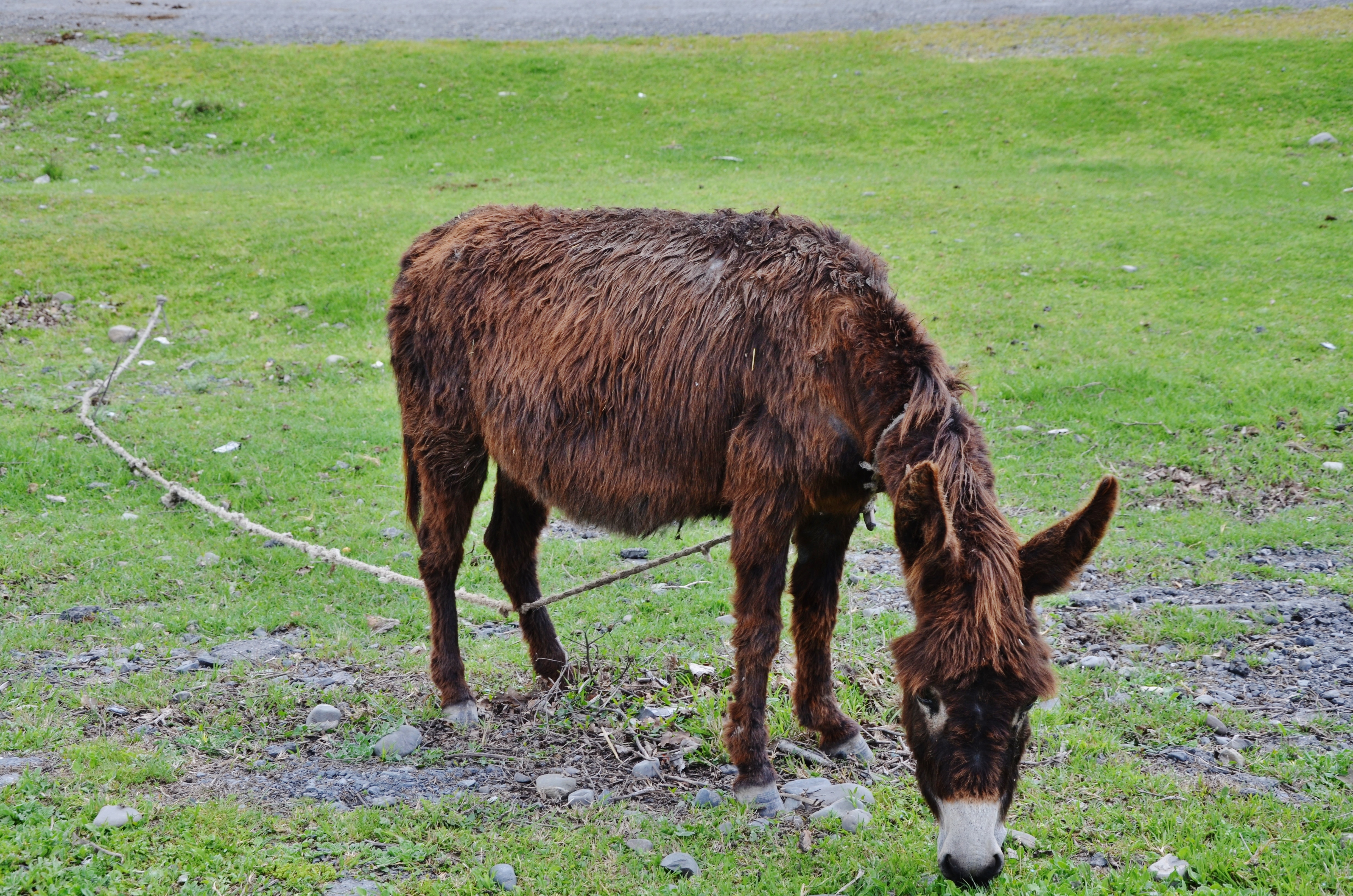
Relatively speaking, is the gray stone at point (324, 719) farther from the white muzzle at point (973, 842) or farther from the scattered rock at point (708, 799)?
the white muzzle at point (973, 842)

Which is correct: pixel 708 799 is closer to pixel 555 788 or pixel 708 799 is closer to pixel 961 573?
pixel 555 788

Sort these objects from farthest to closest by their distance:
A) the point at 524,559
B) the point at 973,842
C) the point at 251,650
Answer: the point at 251,650, the point at 524,559, the point at 973,842

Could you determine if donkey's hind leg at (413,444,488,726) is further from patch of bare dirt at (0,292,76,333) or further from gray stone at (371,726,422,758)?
patch of bare dirt at (0,292,76,333)

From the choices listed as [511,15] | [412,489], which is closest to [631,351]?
[412,489]

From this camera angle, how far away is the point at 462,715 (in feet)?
15.9

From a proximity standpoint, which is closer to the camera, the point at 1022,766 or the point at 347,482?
the point at 1022,766

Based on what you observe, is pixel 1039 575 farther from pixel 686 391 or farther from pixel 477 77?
pixel 477 77

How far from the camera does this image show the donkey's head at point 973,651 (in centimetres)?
318

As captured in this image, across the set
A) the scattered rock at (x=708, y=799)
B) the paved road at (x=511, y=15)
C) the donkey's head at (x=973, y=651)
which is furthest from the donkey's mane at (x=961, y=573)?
the paved road at (x=511, y=15)

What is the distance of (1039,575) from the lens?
3.42 meters

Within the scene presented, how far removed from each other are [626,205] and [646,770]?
1107 centimetres

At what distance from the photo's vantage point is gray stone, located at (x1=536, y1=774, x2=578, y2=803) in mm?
4250

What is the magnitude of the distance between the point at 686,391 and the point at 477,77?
59.1 ft

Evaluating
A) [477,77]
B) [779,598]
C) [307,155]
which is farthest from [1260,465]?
[477,77]
